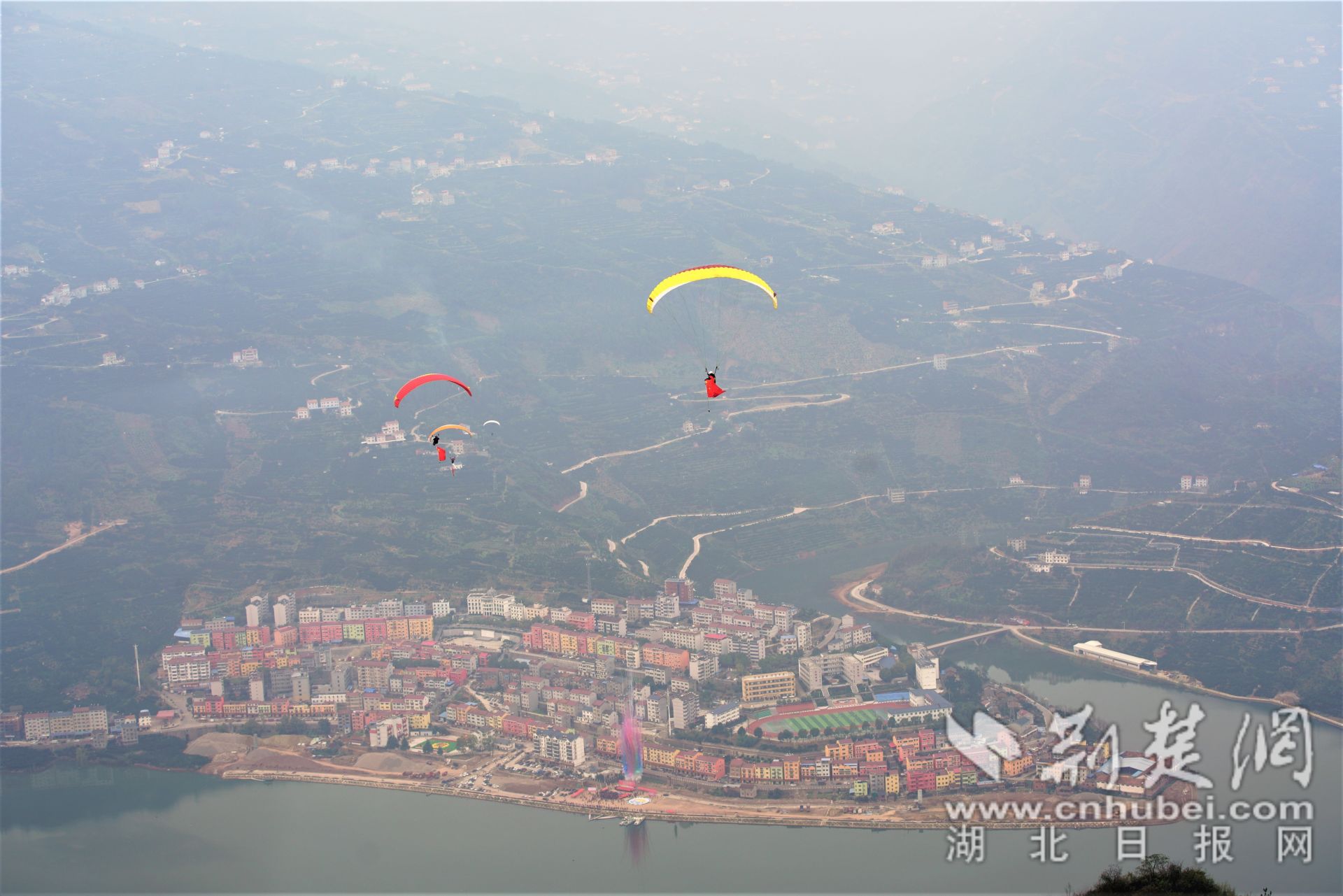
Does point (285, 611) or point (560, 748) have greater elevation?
point (285, 611)

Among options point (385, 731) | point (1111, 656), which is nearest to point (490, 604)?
point (385, 731)

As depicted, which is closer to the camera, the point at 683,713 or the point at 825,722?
the point at 825,722

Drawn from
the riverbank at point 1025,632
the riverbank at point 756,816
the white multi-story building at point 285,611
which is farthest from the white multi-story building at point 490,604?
the riverbank at point 1025,632

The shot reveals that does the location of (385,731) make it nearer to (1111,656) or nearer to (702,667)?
(702,667)

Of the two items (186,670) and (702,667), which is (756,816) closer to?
(702,667)

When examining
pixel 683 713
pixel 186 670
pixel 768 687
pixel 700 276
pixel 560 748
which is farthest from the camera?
pixel 186 670

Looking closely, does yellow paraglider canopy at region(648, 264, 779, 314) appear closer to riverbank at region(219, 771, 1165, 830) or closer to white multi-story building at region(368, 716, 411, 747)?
riverbank at region(219, 771, 1165, 830)

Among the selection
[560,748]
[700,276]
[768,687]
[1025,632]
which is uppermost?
[700,276]

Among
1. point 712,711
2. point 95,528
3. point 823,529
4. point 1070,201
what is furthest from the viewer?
point 1070,201

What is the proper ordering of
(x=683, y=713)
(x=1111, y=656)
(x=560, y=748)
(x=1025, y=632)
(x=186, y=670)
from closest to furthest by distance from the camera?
(x=560, y=748) → (x=683, y=713) → (x=186, y=670) → (x=1111, y=656) → (x=1025, y=632)

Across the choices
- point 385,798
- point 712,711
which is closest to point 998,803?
point 712,711

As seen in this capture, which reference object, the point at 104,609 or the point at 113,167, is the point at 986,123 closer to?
the point at 113,167
